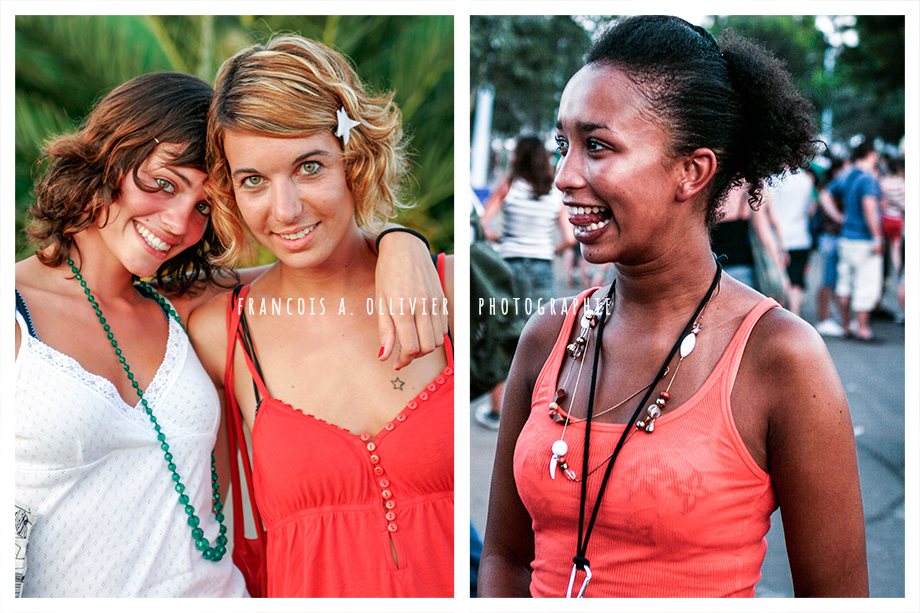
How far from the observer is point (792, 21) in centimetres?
195

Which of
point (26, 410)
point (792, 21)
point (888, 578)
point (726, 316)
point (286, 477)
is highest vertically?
point (792, 21)

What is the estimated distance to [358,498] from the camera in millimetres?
1897

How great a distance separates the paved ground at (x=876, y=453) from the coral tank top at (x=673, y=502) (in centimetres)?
55

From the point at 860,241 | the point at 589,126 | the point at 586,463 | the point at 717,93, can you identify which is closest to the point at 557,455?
the point at 586,463

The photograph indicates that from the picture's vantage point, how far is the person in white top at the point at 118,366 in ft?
5.83

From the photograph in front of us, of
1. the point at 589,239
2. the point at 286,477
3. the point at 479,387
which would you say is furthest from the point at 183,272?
the point at 589,239

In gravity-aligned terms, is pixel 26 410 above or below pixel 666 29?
below

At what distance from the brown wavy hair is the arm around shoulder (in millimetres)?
1483

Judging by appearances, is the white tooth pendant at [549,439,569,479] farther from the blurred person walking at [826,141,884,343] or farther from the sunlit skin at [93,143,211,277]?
the blurred person walking at [826,141,884,343]

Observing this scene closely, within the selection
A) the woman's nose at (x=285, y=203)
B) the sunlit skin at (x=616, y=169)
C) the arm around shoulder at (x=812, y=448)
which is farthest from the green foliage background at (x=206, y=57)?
the arm around shoulder at (x=812, y=448)

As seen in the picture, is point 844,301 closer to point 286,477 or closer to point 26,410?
point 286,477

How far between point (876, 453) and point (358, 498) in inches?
70.4

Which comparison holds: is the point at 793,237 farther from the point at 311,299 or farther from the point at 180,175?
the point at 180,175
